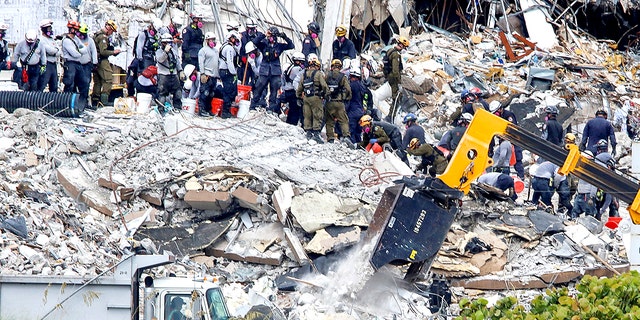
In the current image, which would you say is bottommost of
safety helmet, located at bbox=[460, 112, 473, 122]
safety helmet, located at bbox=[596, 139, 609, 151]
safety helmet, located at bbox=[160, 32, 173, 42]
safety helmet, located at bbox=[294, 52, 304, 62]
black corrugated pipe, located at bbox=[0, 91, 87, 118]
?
black corrugated pipe, located at bbox=[0, 91, 87, 118]

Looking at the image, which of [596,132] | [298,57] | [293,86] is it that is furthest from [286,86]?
[596,132]

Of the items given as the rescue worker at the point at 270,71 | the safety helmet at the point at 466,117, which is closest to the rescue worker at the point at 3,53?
the rescue worker at the point at 270,71

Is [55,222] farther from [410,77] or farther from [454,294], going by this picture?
[410,77]

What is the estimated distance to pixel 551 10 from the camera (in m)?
29.0

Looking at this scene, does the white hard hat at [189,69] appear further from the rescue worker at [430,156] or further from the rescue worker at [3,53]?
the rescue worker at [430,156]

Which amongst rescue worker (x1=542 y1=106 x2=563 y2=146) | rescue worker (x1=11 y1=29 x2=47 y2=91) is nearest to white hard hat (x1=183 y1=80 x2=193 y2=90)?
rescue worker (x1=11 y1=29 x2=47 y2=91)

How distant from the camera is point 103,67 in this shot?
792 inches

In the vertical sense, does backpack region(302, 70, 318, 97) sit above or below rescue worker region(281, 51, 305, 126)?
above

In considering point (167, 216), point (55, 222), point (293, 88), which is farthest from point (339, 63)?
point (55, 222)

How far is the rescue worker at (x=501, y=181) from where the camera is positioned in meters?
17.9

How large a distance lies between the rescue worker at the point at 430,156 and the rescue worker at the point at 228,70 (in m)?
3.57

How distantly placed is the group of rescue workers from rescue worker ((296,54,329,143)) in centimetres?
2

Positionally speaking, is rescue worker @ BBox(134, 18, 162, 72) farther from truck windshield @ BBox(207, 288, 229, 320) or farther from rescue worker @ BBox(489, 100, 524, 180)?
truck windshield @ BBox(207, 288, 229, 320)

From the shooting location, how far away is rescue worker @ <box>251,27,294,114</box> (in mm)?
20844
